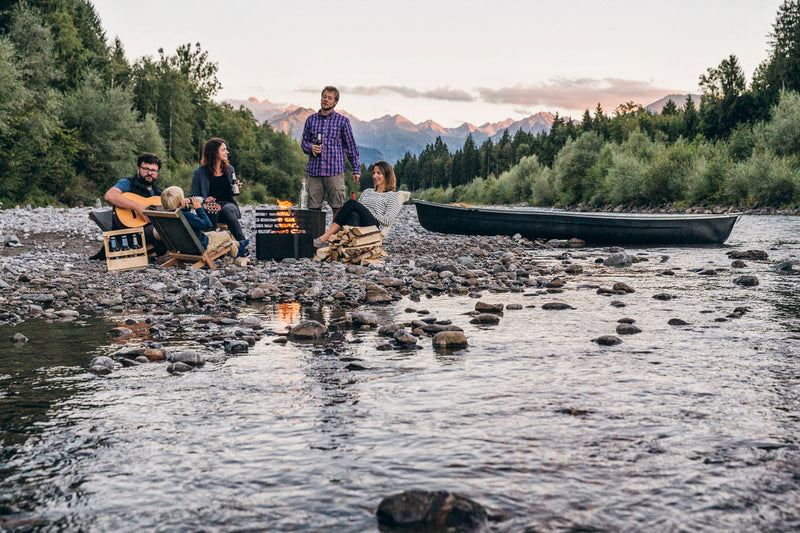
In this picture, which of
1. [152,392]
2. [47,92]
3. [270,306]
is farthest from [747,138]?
[152,392]

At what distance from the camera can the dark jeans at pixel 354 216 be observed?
37.2 ft

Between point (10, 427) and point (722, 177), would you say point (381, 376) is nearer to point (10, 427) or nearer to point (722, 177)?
point (10, 427)

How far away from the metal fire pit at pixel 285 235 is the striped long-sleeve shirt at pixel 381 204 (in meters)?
0.91

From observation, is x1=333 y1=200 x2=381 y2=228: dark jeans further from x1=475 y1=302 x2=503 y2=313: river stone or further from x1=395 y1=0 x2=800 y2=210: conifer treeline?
x1=395 y1=0 x2=800 y2=210: conifer treeline

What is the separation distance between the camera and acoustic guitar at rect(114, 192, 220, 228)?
10.7m

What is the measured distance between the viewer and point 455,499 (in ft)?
8.52

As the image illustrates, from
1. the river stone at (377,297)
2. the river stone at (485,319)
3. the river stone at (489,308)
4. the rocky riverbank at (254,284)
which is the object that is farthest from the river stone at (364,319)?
the river stone at (377,297)

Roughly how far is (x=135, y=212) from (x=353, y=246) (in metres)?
3.50

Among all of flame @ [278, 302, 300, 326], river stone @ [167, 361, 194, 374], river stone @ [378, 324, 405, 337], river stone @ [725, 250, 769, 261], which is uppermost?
river stone @ [167, 361, 194, 374]

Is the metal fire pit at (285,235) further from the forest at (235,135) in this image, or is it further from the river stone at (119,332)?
the forest at (235,135)

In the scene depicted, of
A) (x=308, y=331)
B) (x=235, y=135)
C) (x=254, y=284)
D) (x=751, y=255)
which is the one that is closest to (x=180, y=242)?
(x=254, y=284)

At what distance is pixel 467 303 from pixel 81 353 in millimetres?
4437

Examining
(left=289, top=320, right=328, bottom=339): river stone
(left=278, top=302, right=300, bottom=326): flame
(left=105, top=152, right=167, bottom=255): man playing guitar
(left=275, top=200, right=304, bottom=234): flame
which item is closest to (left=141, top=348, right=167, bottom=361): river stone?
(left=289, top=320, right=328, bottom=339): river stone

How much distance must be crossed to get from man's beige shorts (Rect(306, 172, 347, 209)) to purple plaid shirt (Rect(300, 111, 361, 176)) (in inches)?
3.8
